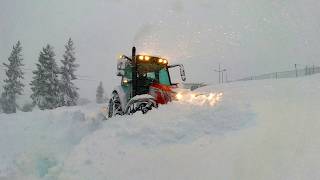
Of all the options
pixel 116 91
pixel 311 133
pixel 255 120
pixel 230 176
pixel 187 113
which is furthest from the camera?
pixel 116 91

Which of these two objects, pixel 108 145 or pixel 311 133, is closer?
pixel 311 133

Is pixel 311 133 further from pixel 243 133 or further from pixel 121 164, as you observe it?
pixel 121 164

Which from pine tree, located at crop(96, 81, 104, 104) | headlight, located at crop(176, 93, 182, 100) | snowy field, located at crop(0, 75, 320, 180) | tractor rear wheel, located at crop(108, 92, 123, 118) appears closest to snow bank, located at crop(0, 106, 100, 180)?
snowy field, located at crop(0, 75, 320, 180)

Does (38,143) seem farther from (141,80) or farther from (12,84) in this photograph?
(12,84)

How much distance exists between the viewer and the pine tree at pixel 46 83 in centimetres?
4534

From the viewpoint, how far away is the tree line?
45.6m

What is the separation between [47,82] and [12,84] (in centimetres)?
1053

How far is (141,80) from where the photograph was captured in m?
14.8

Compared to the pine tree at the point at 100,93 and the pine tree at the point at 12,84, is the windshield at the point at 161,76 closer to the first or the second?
the pine tree at the point at 12,84

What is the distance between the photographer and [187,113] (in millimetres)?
9859

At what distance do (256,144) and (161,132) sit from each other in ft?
7.34

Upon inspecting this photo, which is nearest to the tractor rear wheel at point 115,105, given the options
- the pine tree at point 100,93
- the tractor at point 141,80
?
the tractor at point 141,80

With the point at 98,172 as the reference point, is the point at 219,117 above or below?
above

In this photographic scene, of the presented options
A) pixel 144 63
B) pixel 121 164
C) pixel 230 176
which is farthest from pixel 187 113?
pixel 144 63
